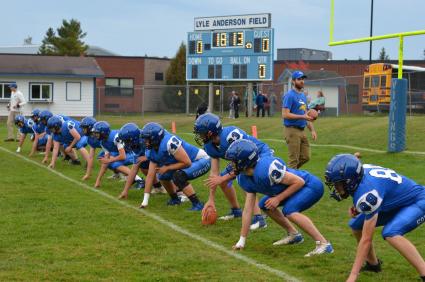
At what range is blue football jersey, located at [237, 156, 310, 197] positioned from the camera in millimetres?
6719

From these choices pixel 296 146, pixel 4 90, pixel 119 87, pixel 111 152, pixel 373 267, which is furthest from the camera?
pixel 119 87

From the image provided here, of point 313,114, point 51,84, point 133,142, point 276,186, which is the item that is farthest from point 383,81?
point 276,186

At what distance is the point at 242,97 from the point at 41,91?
1266cm

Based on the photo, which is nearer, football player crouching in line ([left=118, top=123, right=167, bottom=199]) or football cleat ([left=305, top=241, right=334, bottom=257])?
football cleat ([left=305, top=241, right=334, bottom=257])

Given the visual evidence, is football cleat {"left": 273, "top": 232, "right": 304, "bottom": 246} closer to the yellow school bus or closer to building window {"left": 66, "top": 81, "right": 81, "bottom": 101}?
the yellow school bus

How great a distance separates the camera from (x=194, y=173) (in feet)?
32.0

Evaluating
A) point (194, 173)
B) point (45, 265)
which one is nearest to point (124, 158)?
point (194, 173)

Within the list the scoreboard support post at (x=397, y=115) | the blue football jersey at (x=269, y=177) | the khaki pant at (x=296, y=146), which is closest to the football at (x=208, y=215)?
the blue football jersey at (x=269, y=177)

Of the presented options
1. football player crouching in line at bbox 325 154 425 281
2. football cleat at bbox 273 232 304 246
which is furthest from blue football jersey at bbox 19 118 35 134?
football player crouching in line at bbox 325 154 425 281

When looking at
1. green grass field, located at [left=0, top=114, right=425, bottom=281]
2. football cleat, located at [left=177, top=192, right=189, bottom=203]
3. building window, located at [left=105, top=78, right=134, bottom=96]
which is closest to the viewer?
green grass field, located at [left=0, top=114, right=425, bottom=281]

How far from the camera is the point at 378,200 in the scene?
5.48 m

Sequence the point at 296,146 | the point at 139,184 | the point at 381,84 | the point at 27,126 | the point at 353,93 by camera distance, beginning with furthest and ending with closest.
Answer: the point at 353,93
the point at 381,84
the point at 27,126
the point at 139,184
the point at 296,146

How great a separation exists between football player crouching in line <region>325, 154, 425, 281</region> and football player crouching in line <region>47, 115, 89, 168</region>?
9.48 meters

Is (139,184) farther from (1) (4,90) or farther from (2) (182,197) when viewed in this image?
(1) (4,90)
